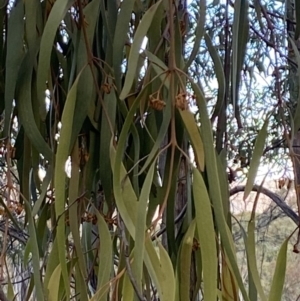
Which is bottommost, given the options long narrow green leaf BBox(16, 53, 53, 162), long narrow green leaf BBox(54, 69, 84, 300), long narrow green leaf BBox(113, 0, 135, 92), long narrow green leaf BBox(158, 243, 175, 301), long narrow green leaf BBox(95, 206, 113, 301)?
long narrow green leaf BBox(158, 243, 175, 301)

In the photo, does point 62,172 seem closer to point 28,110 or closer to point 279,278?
point 28,110

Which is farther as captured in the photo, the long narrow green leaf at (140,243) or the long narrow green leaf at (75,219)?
the long narrow green leaf at (75,219)

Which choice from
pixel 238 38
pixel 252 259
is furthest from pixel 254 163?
pixel 238 38

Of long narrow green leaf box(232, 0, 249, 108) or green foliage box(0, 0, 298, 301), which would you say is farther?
long narrow green leaf box(232, 0, 249, 108)

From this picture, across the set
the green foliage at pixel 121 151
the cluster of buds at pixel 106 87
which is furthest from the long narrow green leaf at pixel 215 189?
the cluster of buds at pixel 106 87

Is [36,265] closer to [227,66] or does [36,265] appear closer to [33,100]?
[33,100]

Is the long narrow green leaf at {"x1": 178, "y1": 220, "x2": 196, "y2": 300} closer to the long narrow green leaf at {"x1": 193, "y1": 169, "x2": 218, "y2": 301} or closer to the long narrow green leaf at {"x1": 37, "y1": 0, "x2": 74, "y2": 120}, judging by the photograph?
the long narrow green leaf at {"x1": 193, "y1": 169, "x2": 218, "y2": 301}

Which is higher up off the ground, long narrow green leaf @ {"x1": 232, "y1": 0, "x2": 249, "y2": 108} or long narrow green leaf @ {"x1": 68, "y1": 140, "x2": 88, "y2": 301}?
long narrow green leaf @ {"x1": 232, "y1": 0, "x2": 249, "y2": 108}

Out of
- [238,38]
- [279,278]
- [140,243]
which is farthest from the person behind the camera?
[238,38]

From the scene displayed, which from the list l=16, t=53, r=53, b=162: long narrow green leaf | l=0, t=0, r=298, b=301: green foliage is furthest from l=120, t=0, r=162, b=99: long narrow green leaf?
l=16, t=53, r=53, b=162: long narrow green leaf

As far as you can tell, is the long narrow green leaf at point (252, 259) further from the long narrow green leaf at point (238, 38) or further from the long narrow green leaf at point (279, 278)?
the long narrow green leaf at point (238, 38)

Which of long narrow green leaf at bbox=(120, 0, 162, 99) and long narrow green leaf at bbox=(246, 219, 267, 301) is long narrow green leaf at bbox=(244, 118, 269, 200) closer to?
long narrow green leaf at bbox=(246, 219, 267, 301)

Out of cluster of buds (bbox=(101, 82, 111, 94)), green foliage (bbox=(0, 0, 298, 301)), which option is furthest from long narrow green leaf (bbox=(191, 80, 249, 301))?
cluster of buds (bbox=(101, 82, 111, 94))

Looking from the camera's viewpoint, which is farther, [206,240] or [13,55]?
[13,55]
